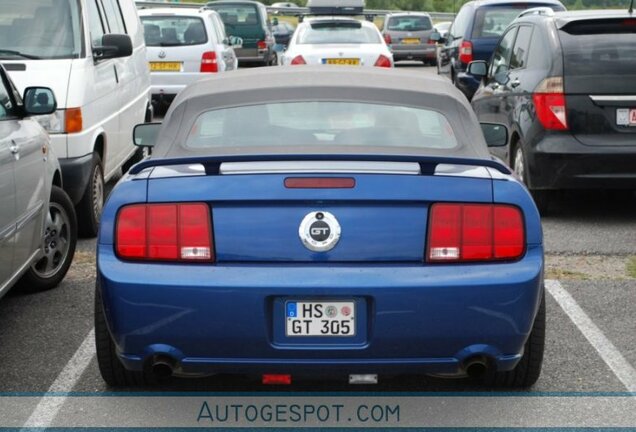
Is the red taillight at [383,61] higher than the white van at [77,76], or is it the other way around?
the white van at [77,76]

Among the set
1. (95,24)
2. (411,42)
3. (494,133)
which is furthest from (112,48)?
(411,42)

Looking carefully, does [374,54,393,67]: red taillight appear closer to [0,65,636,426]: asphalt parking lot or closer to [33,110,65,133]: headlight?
[0,65,636,426]: asphalt parking lot

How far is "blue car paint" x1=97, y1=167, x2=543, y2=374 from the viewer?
4605mm

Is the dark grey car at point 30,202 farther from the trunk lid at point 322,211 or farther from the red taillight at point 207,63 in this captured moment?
the red taillight at point 207,63

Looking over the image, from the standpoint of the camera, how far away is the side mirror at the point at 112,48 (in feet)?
30.9

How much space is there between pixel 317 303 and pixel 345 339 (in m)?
0.18

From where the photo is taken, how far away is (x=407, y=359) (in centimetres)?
471

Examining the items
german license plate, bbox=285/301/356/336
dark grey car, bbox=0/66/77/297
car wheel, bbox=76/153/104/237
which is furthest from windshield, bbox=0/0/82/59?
german license plate, bbox=285/301/356/336

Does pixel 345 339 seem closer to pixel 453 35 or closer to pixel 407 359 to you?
pixel 407 359

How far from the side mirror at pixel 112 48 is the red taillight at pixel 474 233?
5241 mm

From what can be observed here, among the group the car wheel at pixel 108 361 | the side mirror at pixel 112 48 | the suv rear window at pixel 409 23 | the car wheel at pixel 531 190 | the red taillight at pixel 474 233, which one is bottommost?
the suv rear window at pixel 409 23

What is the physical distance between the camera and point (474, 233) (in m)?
4.75

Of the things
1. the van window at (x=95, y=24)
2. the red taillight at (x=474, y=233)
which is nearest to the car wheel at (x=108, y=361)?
the red taillight at (x=474, y=233)

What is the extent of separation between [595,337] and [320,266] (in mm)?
2225
